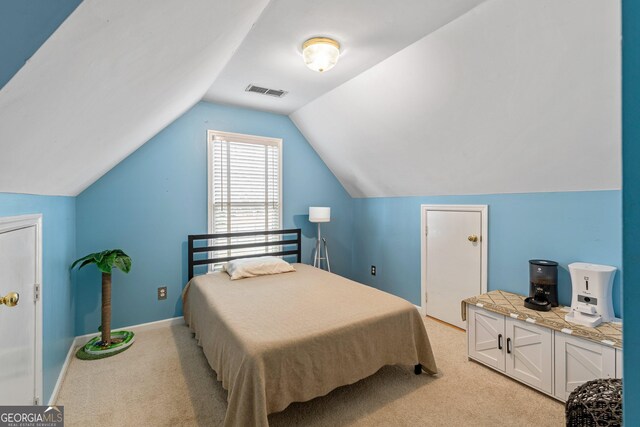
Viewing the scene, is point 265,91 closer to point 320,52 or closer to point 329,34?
point 320,52

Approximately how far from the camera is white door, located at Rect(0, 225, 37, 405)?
3.95 feet

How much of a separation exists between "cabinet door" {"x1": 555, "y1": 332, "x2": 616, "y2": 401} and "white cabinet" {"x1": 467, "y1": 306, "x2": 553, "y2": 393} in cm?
5

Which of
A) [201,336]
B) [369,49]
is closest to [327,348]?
[201,336]

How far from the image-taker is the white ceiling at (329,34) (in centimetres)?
186

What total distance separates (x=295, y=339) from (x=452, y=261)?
90.2 inches

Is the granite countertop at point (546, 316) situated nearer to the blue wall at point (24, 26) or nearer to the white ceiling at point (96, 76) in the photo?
the white ceiling at point (96, 76)

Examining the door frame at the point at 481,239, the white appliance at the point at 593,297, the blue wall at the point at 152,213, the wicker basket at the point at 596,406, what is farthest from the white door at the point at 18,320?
the door frame at the point at 481,239

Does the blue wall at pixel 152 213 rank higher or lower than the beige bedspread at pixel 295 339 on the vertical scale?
higher

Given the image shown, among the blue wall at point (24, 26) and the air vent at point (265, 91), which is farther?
the air vent at point (265, 91)

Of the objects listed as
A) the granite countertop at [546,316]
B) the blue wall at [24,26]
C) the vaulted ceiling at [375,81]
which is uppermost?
the vaulted ceiling at [375,81]

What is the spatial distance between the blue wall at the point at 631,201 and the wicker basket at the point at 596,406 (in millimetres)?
1292

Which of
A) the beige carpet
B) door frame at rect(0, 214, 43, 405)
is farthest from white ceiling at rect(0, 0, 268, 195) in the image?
the beige carpet

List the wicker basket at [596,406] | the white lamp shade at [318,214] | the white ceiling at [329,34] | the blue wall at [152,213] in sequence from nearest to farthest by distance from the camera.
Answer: the wicker basket at [596,406]
the white ceiling at [329,34]
the blue wall at [152,213]
the white lamp shade at [318,214]

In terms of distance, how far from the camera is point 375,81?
109 inches
